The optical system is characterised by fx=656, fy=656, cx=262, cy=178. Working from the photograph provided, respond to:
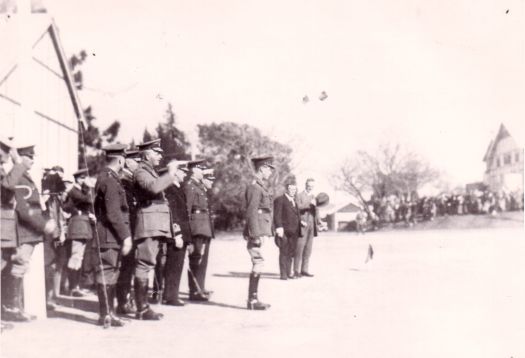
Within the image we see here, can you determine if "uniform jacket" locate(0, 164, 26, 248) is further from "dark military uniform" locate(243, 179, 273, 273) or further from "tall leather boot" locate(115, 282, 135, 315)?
"dark military uniform" locate(243, 179, 273, 273)

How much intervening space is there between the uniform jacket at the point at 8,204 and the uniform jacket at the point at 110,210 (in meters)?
0.67

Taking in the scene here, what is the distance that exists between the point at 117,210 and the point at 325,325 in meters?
2.04

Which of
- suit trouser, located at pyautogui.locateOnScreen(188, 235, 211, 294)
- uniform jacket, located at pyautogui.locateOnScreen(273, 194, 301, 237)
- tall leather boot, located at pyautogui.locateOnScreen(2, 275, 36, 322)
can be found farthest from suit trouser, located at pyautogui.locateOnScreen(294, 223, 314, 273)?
tall leather boot, located at pyautogui.locateOnScreen(2, 275, 36, 322)

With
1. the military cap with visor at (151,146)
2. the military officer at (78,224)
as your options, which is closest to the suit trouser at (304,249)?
the military officer at (78,224)

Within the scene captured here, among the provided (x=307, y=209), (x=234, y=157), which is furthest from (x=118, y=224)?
(x=307, y=209)

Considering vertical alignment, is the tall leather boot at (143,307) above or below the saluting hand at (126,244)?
below

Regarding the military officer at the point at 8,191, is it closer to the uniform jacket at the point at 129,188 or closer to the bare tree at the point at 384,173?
the uniform jacket at the point at 129,188

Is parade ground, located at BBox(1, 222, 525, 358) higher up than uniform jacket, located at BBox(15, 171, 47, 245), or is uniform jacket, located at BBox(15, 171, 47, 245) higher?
uniform jacket, located at BBox(15, 171, 47, 245)

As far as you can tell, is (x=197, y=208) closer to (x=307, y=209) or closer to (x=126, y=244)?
(x=126, y=244)

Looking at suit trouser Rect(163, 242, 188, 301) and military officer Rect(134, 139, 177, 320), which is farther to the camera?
suit trouser Rect(163, 242, 188, 301)

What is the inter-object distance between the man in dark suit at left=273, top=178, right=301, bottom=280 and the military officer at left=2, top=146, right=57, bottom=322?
4097 mm

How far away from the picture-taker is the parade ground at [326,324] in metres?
4.93

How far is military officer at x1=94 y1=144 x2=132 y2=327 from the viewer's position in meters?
5.56

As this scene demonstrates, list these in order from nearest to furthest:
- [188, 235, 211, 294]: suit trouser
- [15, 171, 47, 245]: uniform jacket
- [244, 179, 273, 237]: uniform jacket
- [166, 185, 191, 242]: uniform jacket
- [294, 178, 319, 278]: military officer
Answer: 1. [15, 171, 47, 245]: uniform jacket
2. [244, 179, 273, 237]: uniform jacket
3. [166, 185, 191, 242]: uniform jacket
4. [188, 235, 211, 294]: suit trouser
5. [294, 178, 319, 278]: military officer
